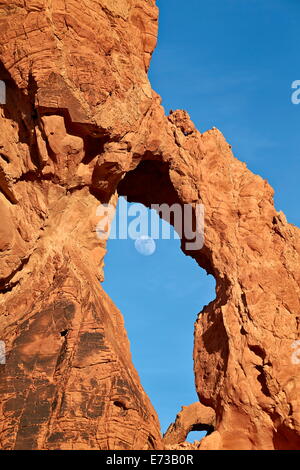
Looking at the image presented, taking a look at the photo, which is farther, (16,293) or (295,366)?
(295,366)

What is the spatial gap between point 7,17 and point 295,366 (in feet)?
37.0

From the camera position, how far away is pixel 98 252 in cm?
2225

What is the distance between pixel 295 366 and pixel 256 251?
11.5 feet

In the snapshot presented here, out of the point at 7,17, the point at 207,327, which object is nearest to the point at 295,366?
the point at 207,327

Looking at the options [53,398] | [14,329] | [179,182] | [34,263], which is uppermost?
[179,182]

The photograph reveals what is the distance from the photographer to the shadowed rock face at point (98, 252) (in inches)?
741

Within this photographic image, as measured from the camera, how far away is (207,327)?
24203 millimetres

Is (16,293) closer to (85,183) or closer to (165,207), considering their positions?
(85,183)

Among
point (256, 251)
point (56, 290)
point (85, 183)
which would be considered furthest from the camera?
point (256, 251)

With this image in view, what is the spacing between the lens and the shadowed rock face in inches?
741

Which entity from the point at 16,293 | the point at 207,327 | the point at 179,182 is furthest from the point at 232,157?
the point at 16,293

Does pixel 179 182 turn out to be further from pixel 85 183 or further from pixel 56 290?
pixel 56 290

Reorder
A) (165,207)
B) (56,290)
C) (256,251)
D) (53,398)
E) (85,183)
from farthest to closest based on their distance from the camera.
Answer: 1. (165,207)
2. (256,251)
3. (85,183)
4. (56,290)
5. (53,398)

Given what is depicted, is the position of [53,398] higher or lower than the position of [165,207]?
lower
